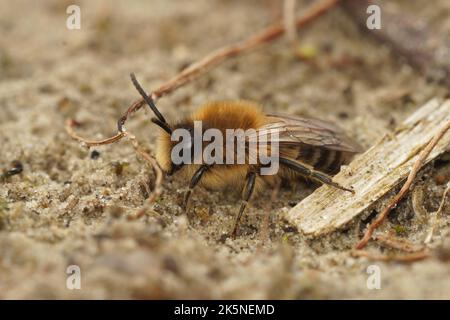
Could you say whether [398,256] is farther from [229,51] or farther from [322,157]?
[229,51]

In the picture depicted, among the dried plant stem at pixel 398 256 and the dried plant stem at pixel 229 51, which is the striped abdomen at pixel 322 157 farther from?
the dried plant stem at pixel 229 51

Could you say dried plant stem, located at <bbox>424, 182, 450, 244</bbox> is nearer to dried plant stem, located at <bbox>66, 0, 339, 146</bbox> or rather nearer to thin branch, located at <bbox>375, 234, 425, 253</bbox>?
thin branch, located at <bbox>375, 234, 425, 253</bbox>

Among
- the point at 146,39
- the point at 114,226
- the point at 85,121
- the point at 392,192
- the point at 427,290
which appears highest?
the point at 146,39

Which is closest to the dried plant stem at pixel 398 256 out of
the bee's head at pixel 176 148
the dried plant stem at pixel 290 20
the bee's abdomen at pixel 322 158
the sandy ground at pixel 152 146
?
the sandy ground at pixel 152 146

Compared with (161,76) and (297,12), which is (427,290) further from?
(297,12)

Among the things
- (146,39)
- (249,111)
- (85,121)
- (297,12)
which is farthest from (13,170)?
(297,12)

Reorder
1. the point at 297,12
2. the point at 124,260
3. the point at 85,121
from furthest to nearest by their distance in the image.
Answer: the point at 297,12
the point at 85,121
the point at 124,260

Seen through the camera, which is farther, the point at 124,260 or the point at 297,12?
the point at 297,12
